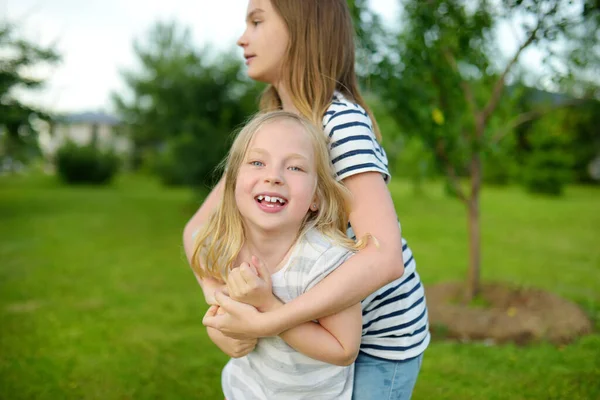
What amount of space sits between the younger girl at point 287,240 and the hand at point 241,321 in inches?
1.3

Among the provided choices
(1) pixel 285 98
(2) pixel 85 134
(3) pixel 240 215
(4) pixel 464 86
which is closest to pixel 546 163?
(4) pixel 464 86

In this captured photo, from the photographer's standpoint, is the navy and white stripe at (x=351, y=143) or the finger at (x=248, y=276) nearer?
the finger at (x=248, y=276)

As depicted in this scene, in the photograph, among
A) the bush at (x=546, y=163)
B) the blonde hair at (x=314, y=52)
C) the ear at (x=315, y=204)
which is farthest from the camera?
the bush at (x=546, y=163)

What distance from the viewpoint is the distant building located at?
14250mm

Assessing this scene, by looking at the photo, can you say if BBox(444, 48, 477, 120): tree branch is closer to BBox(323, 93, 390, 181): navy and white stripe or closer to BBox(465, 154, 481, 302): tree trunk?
BBox(465, 154, 481, 302): tree trunk

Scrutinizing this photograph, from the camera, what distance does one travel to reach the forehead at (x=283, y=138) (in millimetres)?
1556

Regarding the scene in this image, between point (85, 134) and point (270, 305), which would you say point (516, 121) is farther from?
point (85, 134)

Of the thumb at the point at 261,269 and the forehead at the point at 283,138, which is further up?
the forehead at the point at 283,138

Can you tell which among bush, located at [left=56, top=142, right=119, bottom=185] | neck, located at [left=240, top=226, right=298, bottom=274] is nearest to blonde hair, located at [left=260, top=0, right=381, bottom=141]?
neck, located at [left=240, top=226, right=298, bottom=274]

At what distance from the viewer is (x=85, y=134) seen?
55500 mm

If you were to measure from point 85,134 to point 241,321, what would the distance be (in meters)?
58.2

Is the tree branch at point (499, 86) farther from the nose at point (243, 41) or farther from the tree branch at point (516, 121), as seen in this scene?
the nose at point (243, 41)

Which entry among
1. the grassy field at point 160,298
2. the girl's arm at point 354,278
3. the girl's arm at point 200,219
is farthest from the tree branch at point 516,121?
the girl's arm at point 354,278

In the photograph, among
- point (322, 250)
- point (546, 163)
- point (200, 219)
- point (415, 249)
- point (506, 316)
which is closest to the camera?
point (322, 250)
